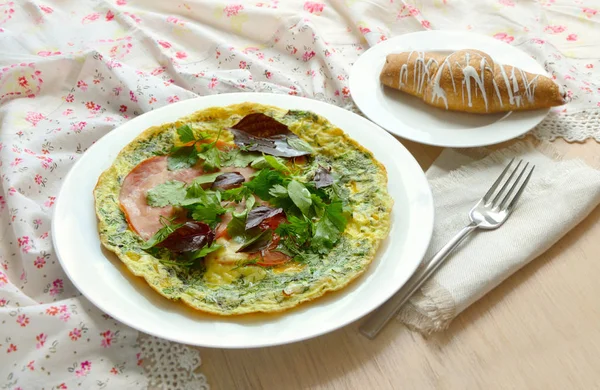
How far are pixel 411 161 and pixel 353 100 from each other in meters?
0.50

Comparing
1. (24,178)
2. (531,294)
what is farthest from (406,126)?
(24,178)

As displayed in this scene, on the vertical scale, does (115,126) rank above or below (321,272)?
below

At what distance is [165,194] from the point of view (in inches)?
67.6

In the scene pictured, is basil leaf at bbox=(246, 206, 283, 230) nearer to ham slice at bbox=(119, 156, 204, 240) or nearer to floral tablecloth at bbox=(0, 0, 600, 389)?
ham slice at bbox=(119, 156, 204, 240)

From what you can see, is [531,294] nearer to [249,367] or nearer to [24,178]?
[249,367]

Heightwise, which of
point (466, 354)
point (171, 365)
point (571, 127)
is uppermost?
point (571, 127)

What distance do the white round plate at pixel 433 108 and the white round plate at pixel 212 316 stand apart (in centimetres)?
24

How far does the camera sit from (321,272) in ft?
5.09

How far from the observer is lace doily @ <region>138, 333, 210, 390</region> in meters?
1.42

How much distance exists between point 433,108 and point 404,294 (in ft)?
3.32

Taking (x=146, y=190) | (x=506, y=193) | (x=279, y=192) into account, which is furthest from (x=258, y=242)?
(x=506, y=193)

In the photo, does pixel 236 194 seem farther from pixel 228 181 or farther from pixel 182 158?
pixel 182 158

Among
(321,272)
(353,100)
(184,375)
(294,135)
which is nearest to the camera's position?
(184,375)

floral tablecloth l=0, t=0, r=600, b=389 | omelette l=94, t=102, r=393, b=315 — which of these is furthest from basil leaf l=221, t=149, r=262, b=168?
floral tablecloth l=0, t=0, r=600, b=389
